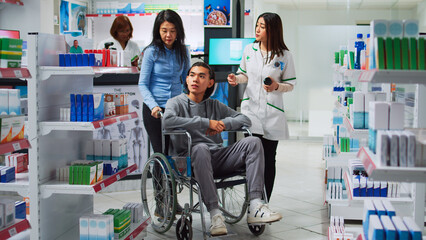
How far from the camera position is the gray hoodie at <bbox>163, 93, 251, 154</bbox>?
3750 millimetres

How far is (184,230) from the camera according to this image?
3.73 meters

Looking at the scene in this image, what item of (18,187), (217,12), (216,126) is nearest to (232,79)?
(216,126)

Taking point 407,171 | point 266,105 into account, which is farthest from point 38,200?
point 407,171

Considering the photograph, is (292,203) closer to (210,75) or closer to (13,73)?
(210,75)

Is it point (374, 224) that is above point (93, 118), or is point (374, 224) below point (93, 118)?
below

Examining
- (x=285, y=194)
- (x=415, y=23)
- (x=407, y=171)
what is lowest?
(x=285, y=194)

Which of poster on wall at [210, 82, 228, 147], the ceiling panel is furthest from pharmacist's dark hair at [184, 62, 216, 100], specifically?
the ceiling panel

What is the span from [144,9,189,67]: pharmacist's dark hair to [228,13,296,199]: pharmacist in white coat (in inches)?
15.9

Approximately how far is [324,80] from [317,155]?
2.46 metres

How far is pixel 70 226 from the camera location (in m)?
3.71

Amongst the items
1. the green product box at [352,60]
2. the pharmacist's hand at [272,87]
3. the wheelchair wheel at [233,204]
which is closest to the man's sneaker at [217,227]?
the wheelchair wheel at [233,204]

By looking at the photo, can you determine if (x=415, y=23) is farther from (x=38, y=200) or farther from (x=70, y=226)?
(x=70, y=226)

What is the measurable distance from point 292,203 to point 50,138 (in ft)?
8.34

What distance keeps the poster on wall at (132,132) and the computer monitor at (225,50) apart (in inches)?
66.2
